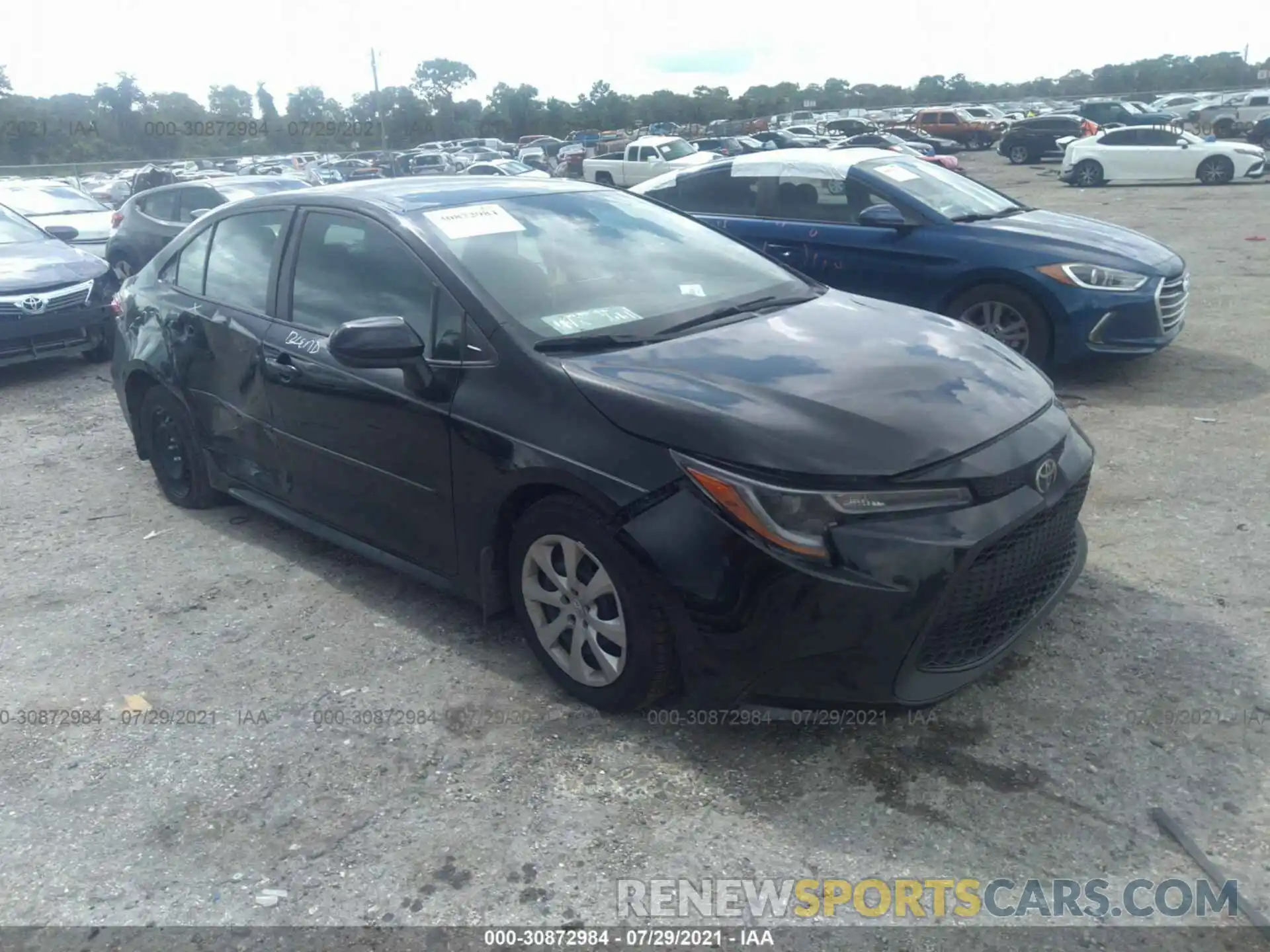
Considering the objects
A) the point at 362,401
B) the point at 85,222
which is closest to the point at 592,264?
the point at 362,401

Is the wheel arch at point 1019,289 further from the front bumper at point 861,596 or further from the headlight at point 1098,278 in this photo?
the front bumper at point 861,596

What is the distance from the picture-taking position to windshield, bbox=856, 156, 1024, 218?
24.4 feet

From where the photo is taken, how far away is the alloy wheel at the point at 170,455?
5398 mm

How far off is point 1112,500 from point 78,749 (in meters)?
4.43

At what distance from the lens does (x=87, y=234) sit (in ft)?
45.4

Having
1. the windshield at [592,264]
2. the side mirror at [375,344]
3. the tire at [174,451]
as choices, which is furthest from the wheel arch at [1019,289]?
the tire at [174,451]

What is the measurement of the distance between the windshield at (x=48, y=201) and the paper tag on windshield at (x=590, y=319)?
44.4ft

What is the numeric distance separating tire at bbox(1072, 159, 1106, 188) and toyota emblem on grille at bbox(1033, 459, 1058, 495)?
24590 millimetres

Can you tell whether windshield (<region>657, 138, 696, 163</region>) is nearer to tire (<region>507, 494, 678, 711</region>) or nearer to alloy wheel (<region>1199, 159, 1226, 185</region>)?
alloy wheel (<region>1199, 159, 1226, 185</region>)

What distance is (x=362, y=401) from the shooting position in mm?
3975

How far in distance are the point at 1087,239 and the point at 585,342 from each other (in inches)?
189

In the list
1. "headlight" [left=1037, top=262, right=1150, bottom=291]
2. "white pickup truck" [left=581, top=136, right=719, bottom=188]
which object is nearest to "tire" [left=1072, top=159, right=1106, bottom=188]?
"white pickup truck" [left=581, top=136, right=719, bottom=188]

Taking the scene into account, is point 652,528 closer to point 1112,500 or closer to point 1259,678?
point 1259,678

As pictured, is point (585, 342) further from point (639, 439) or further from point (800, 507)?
point (800, 507)
